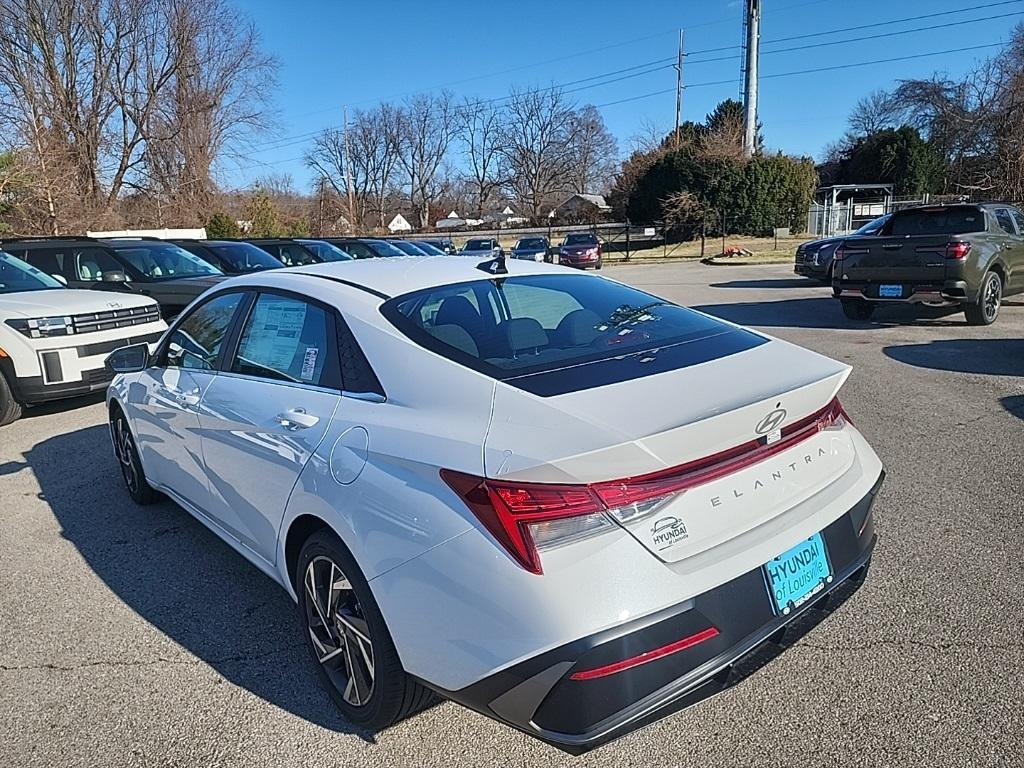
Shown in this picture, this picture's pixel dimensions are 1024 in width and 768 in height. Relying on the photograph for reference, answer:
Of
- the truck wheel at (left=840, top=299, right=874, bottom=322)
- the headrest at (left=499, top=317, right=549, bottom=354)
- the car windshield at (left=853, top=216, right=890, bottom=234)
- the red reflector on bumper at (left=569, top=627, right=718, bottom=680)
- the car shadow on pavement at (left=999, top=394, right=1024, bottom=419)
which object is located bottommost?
the car shadow on pavement at (left=999, top=394, right=1024, bottom=419)

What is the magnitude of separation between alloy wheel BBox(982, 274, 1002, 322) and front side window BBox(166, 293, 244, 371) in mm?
10392

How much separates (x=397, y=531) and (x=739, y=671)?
1089mm

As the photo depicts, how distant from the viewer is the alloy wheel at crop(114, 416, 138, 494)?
4.69 meters

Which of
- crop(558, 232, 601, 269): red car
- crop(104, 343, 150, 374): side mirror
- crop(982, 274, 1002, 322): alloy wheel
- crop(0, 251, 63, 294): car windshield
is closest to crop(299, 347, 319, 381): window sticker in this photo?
crop(104, 343, 150, 374): side mirror

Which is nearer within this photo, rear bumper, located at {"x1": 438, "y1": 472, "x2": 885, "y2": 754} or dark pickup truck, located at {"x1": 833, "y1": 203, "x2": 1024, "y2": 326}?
rear bumper, located at {"x1": 438, "y1": 472, "x2": 885, "y2": 754}

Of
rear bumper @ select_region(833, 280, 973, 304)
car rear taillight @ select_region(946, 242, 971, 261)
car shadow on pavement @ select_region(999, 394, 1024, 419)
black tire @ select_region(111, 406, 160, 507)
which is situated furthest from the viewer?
rear bumper @ select_region(833, 280, 973, 304)

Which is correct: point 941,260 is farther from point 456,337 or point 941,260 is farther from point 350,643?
point 350,643

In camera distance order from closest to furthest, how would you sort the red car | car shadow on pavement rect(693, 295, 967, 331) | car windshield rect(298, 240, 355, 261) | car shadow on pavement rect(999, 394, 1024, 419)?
car shadow on pavement rect(999, 394, 1024, 419)
car shadow on pavement rect(693, 295, 967, 331)
car windshield rect(298, 240, 355, 261)
the red car

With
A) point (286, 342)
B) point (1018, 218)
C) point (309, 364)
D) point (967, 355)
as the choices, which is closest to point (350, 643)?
point (309, 364)

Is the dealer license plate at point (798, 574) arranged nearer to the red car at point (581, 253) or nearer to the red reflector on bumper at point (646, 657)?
the red reflector on bumper at point (646, 657)

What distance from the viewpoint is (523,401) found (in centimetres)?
218

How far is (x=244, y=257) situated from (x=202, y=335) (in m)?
9.73

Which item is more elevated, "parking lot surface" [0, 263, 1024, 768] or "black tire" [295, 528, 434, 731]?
"black tire" [295, 528, 434, 731]

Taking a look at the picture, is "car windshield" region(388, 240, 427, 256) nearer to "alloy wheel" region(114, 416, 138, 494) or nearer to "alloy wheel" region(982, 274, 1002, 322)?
"alloy wheel" region(982, 274, 1002, 322)
